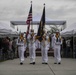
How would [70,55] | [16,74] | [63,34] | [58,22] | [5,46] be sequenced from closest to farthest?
[16,74] → [5,46] → [63,34] → [70,55] → [58,22]

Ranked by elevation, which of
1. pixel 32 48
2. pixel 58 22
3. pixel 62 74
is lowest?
pixel 62 74

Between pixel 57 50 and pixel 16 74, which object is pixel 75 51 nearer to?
pixel 57 50

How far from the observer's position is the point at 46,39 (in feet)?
54.8

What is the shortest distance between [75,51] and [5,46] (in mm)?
5813

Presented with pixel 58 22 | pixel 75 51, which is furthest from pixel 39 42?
pixel 58 22

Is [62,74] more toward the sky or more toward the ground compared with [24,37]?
more toward the ground

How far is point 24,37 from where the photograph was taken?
16.8 metres

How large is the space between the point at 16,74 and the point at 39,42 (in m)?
5.50

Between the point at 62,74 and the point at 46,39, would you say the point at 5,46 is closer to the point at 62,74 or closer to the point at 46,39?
the point at 46,39

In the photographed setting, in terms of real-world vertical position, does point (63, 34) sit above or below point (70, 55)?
above

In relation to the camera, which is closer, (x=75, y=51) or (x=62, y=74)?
(x=62, y=74)

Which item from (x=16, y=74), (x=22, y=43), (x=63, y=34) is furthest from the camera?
(x=63, y=34)

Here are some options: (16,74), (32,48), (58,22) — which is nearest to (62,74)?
(16,74)

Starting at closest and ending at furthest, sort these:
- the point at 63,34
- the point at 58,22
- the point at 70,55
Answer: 1. the point at 63,34
2. the point at 70,55
3. the point at 58,22
